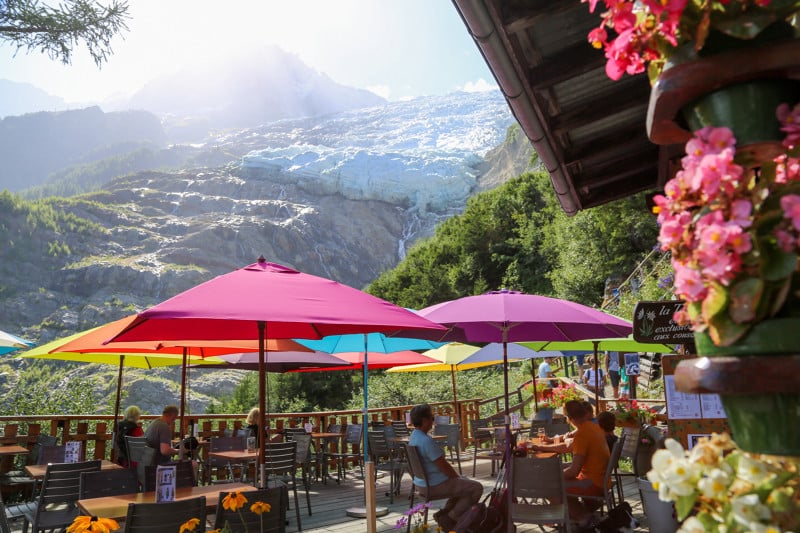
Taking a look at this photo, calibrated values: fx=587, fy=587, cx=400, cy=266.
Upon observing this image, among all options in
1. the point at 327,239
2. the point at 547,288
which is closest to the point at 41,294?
the point at 327,239

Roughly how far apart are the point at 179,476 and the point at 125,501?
64 centimetres

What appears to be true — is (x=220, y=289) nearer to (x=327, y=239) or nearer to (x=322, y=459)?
(x=322, y=459)

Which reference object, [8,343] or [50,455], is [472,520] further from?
[8,343]

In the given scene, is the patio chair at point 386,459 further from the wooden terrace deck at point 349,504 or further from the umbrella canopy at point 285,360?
the umbrella canopy at point 285,360

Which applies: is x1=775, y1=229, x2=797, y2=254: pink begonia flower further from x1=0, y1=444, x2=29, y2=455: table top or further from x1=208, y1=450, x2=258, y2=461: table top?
x1=0, y1=444, x2=29, y2=455: table top

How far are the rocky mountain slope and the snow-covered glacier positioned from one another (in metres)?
0.27

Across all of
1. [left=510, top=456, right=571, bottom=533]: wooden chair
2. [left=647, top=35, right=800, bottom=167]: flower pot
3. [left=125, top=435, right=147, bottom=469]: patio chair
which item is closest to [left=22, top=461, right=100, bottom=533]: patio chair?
[left=125, top=435, right=147, bottom=469]: patio chair

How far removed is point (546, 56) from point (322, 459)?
23.3 ft

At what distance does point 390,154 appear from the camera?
94.2 metres

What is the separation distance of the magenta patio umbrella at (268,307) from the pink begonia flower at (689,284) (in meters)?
2.18

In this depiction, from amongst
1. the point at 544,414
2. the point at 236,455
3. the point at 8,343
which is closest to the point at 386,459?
the point at 236,455

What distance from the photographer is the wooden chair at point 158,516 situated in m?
3.01

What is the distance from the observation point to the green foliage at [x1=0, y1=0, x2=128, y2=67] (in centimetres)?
1032

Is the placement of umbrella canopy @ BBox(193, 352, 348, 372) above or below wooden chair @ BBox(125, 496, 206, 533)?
above
